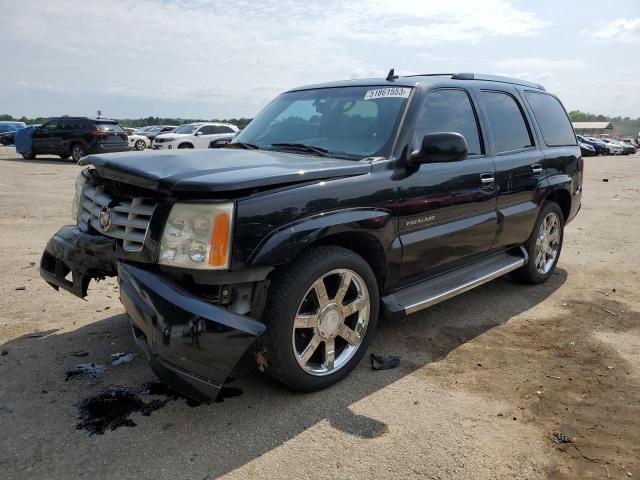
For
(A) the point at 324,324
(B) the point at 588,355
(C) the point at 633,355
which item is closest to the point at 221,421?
(A) the point at 324,324

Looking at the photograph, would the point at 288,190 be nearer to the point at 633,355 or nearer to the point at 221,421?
the point at 221,421

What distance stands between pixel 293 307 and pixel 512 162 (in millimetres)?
2715

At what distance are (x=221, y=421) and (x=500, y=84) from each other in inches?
151

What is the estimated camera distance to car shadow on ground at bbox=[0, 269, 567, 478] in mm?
2557

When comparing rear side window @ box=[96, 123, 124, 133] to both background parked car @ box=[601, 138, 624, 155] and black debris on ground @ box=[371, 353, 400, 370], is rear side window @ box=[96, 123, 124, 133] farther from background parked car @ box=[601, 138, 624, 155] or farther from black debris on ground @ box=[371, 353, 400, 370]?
background parked car @ box=[601, 138, 624, 155]

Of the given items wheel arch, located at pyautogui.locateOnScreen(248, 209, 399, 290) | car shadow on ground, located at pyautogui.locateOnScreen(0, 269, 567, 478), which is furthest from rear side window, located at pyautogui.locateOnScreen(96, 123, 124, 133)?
wheel arch, located at pyautogui.locateOnScreen(248, 209, 399, 290)

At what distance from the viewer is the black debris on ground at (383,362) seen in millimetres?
3527

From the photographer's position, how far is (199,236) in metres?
2.67

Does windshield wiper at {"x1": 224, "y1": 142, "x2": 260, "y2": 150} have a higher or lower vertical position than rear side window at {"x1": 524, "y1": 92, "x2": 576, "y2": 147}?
lower

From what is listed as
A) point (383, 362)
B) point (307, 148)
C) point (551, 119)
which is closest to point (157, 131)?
point (551, 119)

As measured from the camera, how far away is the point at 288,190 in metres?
2.88

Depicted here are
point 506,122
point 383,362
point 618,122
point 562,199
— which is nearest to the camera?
point 383,362

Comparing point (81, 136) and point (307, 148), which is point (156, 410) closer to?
point (307, 148)

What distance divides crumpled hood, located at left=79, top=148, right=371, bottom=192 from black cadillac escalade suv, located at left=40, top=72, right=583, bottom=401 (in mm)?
12
